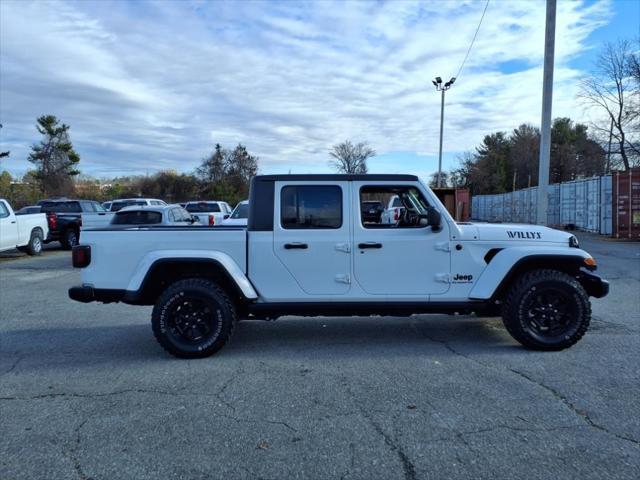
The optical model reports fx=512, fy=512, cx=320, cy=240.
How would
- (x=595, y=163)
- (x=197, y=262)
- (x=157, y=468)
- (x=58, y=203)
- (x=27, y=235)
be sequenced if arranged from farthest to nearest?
(x=595, y=163) < (x=58, y=203) < (x=27, y=235) < (x=197, y=262) < (x=157, y=468)

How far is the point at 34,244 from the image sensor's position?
16.4m

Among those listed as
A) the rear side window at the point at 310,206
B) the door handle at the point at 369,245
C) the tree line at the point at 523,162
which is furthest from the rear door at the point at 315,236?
the tree line at the point at 523,162

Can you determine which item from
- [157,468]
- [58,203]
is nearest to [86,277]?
[157,468]

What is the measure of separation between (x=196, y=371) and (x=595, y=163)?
58.6m

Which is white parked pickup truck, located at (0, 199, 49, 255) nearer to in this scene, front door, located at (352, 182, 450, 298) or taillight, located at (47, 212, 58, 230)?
taillight, located at (47, 212, 58, 230)

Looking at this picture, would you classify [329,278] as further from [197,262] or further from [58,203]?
[58,203]

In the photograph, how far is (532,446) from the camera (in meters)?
3.44

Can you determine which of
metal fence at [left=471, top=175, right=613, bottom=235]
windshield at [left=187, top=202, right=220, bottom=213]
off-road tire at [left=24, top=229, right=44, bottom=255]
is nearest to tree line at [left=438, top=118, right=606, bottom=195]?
metal fence at [left=471, top=175, right=613, bottom=235]

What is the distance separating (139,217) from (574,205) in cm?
2208

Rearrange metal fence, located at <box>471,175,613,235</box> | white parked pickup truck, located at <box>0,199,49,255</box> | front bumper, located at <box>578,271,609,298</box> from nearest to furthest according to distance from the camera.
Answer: front bumper, located at <box>578,271,609,298</box>, white parked pickup truck, located at <box>0,199,49,255</box>, metal fence, located at <box>471,175,613,235</box>

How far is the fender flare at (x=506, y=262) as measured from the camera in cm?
548

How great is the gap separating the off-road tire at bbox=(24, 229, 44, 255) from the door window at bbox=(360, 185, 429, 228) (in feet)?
46.4

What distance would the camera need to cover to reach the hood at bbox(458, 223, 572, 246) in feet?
18.4

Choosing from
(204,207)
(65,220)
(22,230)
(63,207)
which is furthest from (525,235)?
(204,207)
